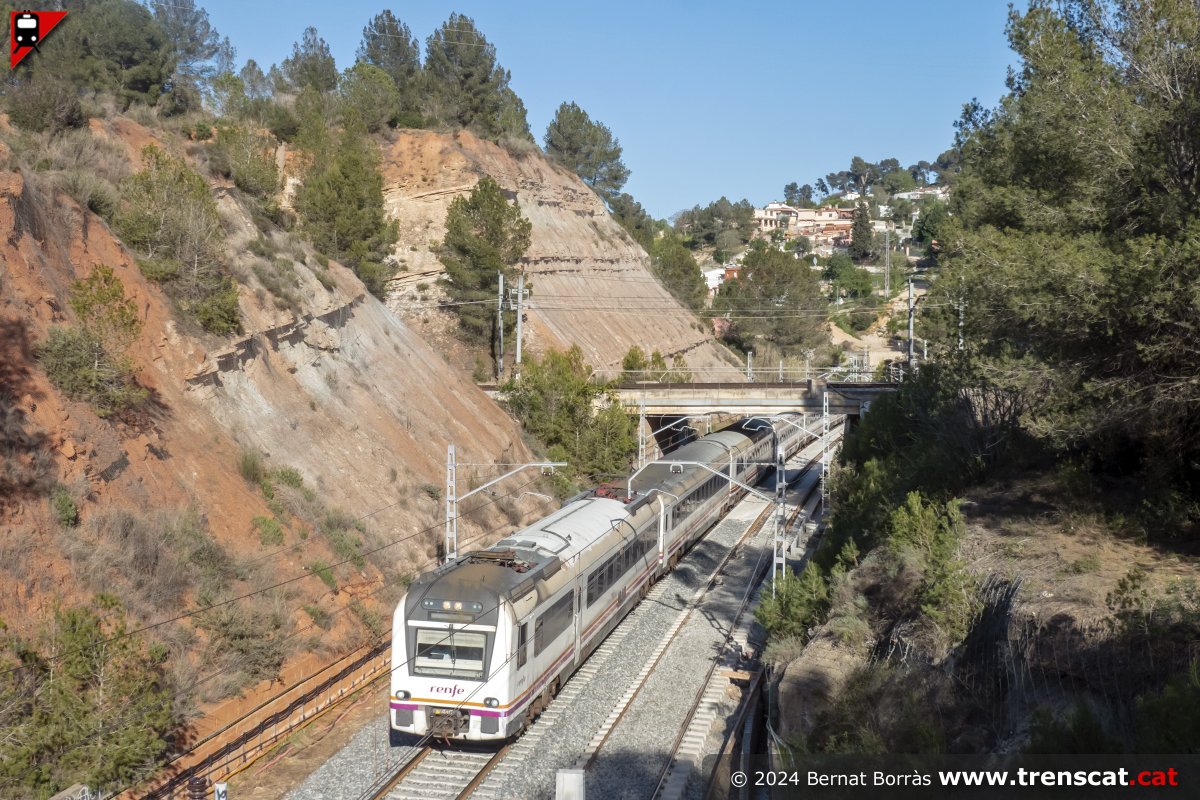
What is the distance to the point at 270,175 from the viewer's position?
37000mm

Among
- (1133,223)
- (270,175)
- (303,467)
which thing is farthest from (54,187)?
(1133,223)

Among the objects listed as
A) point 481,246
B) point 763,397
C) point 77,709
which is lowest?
point 77,709

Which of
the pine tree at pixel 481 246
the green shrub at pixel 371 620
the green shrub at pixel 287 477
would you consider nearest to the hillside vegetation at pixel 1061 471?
the green shrub at pixel 371 620

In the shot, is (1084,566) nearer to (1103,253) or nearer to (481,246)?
(1103,253)

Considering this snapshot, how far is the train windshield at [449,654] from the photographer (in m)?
15.5

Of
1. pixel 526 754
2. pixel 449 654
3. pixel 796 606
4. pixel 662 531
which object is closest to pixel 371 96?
pixel 662 531

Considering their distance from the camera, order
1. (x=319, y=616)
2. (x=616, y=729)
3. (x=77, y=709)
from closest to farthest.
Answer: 1. (x=77, y=709)
2. (x=616, y=729)
3. (x=319, y=616)

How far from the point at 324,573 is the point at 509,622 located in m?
8.07

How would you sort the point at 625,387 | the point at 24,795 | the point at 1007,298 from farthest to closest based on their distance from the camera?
1. the point at 625,387
2. the point at 1007,298
3. the point at 24,795

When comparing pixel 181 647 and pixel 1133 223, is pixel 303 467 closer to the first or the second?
pixel 181 647

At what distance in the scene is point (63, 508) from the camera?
1762 centimetres

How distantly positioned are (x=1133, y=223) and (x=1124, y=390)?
329cm

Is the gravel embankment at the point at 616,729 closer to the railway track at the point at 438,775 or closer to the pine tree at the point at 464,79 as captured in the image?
the railway track at the point at 438,775

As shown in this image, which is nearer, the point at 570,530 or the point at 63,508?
the point at 63,508
